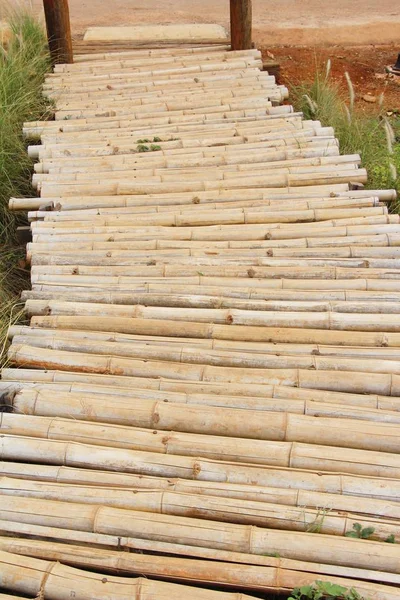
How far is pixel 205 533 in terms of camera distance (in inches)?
86.1

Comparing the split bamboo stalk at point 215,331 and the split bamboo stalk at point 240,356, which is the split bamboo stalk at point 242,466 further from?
the split bamboo stalk at point 215,331

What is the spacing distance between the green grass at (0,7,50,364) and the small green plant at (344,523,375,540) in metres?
2.04

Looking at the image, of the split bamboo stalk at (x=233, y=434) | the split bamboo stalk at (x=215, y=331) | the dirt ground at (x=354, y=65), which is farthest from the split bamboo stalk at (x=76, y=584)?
the dirt ground at (x=354, y=65)

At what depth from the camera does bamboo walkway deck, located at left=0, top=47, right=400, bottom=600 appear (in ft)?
7.08

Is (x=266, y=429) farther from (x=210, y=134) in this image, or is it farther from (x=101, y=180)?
(x=210, y=134)

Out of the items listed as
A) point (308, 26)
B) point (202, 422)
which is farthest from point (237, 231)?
point (308, 26)

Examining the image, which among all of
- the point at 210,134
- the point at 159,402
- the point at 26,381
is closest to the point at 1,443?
the point at 26,381

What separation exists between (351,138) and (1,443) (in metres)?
4.17

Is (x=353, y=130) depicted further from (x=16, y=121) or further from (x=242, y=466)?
(x=242, y=466)

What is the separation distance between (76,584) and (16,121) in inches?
162

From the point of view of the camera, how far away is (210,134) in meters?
4.89

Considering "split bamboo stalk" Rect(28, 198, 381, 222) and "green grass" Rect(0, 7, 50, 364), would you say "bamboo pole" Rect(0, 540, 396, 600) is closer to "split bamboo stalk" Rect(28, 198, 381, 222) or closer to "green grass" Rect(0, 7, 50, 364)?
"green grass" Rect(0, 7, 50, 364)

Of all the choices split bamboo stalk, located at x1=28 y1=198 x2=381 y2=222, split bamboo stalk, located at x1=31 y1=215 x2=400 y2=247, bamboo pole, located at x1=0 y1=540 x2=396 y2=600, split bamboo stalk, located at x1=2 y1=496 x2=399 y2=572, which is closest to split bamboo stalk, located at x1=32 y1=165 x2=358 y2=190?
split bamboo stalk, located at x1=28 y1=198 x2=381 y2=222

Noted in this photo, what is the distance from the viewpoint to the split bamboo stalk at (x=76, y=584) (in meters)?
2.03
